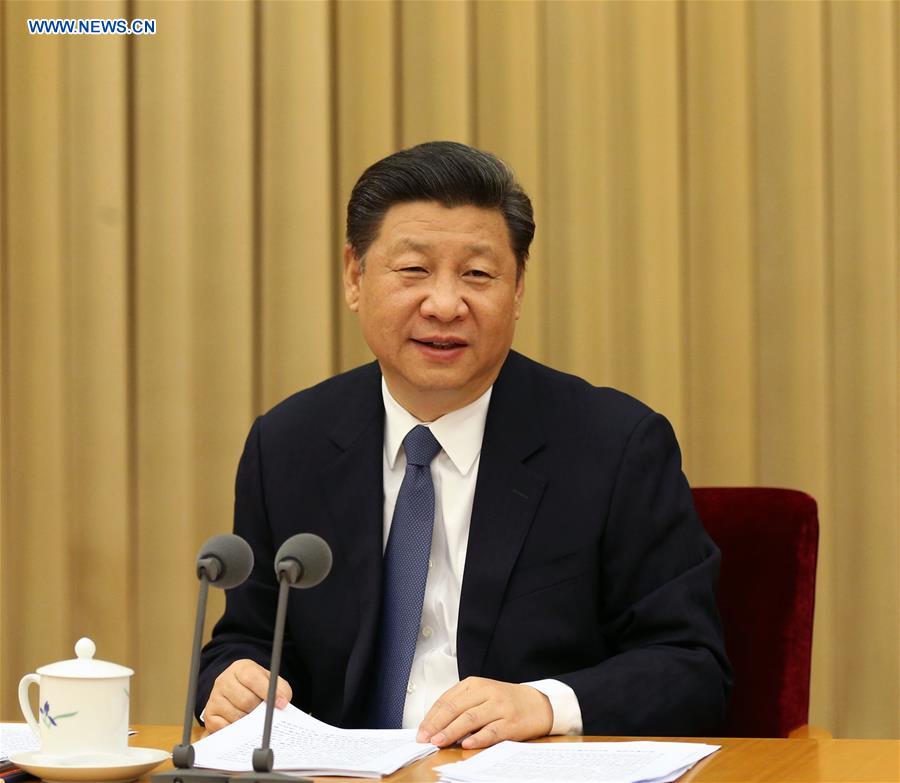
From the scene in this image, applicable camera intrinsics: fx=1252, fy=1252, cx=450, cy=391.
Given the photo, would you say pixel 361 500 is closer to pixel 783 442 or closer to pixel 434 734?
pixel 434 734

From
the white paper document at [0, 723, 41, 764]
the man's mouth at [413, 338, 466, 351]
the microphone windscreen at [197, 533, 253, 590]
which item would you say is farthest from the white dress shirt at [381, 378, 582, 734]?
the microphone windscreen at [197, 533, 253, 590]

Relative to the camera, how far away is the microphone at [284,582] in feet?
4.19

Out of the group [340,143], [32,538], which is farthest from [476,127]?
[32,538]

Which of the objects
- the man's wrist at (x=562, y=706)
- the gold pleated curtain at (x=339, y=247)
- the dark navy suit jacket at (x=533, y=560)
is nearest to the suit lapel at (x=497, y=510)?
the dark navy suit jacket at (x=533, y=560)

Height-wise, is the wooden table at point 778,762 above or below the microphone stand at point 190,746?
below

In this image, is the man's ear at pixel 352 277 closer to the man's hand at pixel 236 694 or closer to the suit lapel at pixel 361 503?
the suit lapel at pixel 361 503

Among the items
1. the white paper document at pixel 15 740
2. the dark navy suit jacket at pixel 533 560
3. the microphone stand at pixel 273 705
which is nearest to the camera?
the microphone stand at pixel 273 705

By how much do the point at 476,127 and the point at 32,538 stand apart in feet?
4.89

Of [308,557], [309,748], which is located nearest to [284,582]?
[308,557]

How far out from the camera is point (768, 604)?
7.15 ft

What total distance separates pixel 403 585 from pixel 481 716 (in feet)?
1.45

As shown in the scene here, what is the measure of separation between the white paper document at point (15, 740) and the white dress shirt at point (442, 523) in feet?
1.90

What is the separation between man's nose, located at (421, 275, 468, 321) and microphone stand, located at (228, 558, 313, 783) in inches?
31.5

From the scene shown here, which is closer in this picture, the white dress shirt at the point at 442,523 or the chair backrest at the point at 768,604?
the white dress shirt at the point at 442,523
